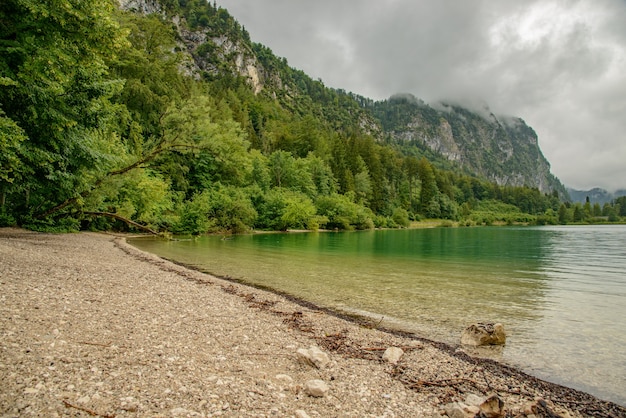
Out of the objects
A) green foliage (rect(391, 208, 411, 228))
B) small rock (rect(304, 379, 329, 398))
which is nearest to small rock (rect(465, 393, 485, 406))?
small rock (rect(304, 379, 329, 398))

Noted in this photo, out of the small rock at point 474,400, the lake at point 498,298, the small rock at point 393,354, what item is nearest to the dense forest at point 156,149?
the lake at point 498,298

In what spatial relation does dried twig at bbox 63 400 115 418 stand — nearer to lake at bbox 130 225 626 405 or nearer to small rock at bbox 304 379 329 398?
small rock at bbox 304 379 329 398

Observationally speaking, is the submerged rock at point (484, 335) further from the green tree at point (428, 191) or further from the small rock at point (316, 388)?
the green tree at point (428, 191)

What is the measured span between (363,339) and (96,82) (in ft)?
47.1

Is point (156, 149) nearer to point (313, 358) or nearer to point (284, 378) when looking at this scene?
point (313, 358)

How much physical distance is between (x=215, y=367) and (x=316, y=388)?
1.62 metres

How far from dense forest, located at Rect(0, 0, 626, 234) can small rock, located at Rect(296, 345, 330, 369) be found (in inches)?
378

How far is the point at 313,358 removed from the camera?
627cm

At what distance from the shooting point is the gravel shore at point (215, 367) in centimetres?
430

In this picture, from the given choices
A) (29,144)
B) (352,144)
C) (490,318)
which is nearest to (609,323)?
(490,318)

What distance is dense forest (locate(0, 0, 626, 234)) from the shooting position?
11.8m

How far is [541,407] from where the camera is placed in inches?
208

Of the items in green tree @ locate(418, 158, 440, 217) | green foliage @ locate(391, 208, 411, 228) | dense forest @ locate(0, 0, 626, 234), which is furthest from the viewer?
green tree @ locate(418, 158, 440, 217)

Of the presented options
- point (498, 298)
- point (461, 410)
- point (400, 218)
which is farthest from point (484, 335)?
point (400, 218)
